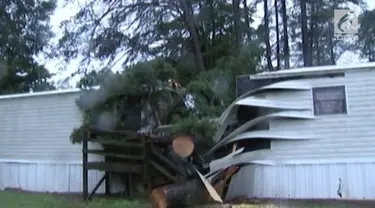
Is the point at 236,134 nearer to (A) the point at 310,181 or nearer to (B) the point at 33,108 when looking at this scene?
(A) the point at 310,181

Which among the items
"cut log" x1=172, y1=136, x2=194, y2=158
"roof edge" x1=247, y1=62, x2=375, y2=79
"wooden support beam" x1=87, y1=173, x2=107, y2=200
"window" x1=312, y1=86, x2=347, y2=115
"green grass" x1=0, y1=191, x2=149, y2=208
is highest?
"roof edge" x1=247, y1=62, x2=375, y2=79

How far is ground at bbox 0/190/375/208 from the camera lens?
9820mm

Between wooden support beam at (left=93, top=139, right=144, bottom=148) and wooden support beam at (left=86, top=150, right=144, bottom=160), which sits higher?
wooden support beam at (left=93, top=139, right=144, bottom=148)

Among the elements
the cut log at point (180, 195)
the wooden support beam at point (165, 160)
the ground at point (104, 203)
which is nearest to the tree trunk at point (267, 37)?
the wooden support beam at point (165, 160)

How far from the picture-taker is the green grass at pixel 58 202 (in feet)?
35.2

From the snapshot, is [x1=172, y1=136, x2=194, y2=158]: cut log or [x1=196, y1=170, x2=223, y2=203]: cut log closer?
[x1=196, y1=170, x2=223, y2=203]: cut log

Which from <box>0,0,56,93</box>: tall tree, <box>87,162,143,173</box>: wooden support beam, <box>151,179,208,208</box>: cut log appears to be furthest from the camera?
<box>0,0,56,93</box>: tall tree

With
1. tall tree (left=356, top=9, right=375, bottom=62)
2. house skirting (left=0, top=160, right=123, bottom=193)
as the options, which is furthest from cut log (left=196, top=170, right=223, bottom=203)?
tall tree (left=356, top=9, right=375, bottom=62)

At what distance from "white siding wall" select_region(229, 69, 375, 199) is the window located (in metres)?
0.09

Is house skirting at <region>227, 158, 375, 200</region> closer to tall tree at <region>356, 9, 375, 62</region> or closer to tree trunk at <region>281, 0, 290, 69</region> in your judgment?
tree trunk at <region>281, 0, 290, 69</region>

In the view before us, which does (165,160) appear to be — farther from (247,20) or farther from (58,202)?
(247,20)

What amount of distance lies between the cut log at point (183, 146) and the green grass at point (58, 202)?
129 centimetres

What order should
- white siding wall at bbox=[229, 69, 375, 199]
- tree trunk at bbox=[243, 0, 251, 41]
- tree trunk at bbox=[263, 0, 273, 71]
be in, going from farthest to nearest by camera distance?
tree trunk at bbox=[263, 0, 273, 71] → tree trunk at bbox=[243, 0, 251, 41] → white siding wall at bbox=[229, 69, 375, 199]

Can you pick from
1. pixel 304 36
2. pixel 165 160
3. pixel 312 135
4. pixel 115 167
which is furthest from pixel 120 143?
pixel 304 36
